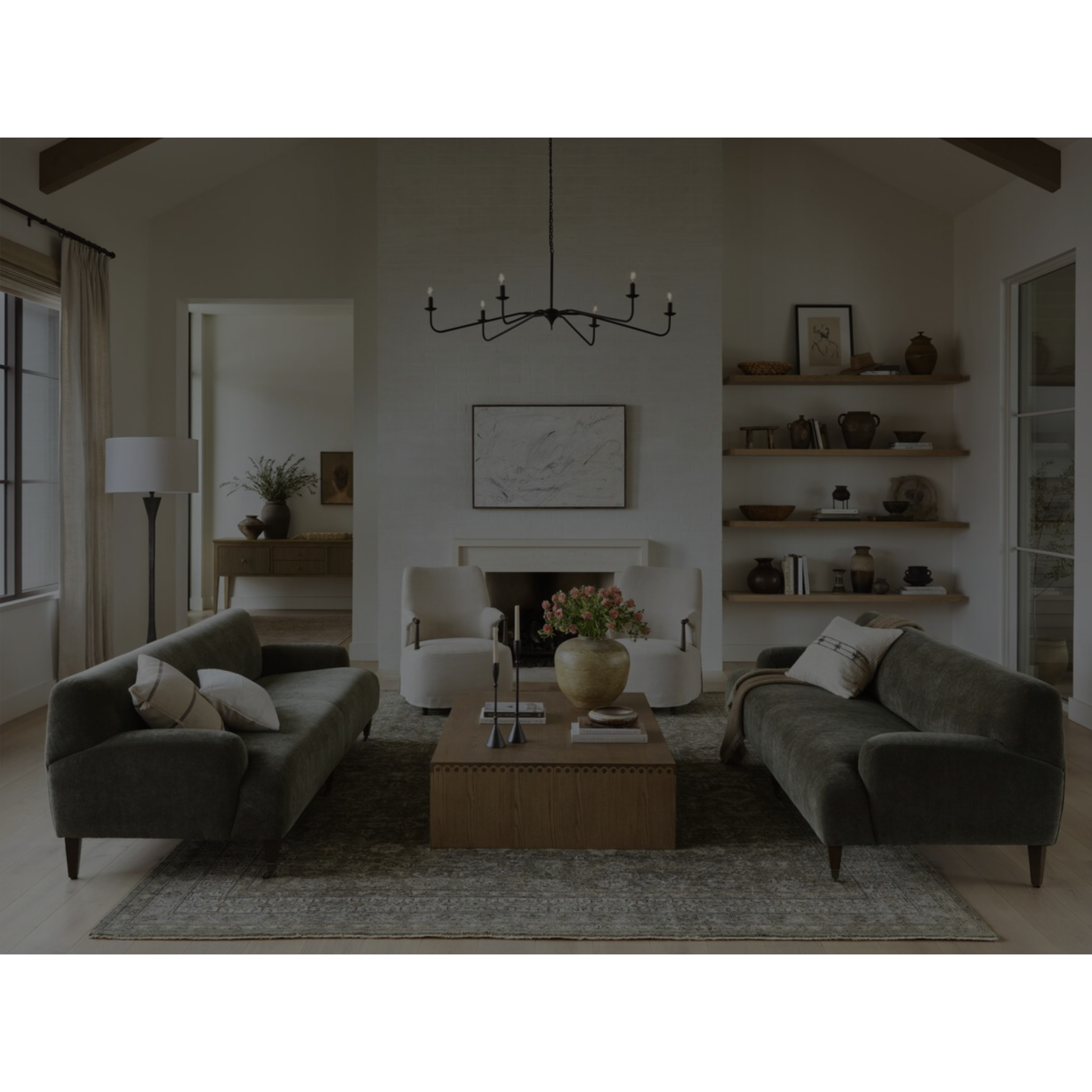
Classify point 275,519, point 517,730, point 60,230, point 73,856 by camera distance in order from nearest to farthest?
point 73,856 → point 517,730 → point 60,230 → point 275,519

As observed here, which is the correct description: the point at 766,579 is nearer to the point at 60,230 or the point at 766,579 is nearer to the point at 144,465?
the point at 144,465

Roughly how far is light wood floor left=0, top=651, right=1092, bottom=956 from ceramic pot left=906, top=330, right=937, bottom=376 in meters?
3.67

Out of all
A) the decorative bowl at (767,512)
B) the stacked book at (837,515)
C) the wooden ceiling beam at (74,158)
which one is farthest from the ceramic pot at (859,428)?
the wooden ceiling beam at (74,158)

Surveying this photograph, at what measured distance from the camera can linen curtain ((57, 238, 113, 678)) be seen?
578 centimetres

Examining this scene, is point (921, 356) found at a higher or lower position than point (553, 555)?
higher

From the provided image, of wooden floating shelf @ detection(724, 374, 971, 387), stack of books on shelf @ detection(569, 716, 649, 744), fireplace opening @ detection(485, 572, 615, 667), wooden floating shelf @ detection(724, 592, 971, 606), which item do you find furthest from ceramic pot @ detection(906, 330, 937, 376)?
stack of books on shelf @ detection(569, 716, 649, 744)

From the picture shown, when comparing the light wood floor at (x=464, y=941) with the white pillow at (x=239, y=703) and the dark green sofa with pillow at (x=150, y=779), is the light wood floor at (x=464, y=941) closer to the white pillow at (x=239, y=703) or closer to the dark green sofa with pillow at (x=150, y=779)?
the dark green sofa with pillow at (x=150, y=779)

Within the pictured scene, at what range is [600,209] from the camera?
6676 mm

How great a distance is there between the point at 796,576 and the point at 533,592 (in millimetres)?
1889

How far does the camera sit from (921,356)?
22.9 ft

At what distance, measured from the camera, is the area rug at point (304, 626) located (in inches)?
334

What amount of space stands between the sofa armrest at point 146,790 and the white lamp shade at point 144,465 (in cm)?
237

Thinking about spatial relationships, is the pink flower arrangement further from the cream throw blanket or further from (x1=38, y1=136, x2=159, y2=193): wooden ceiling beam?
(x1=38, y1=136, x2=159, y2=193): wooden ceiling beam

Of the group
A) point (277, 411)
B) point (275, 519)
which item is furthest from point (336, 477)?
point (277, 411)
